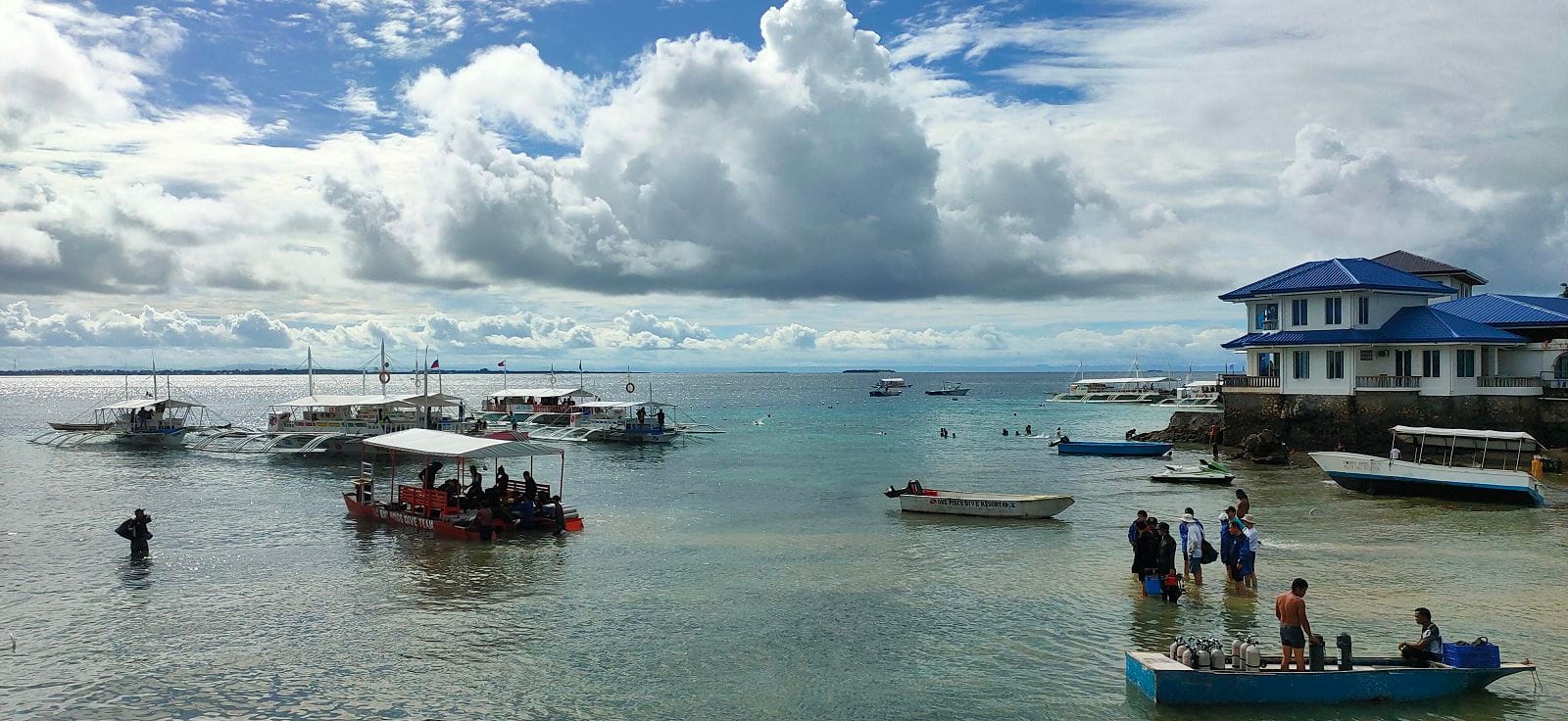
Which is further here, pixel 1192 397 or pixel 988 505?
pixel 1192 397

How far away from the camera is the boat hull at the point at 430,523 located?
101ft

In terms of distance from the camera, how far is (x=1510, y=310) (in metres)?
55.8

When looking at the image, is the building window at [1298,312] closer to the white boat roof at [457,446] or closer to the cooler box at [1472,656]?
the white boat roof at [457,446]

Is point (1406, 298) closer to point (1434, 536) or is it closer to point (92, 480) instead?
point (1434, 536)

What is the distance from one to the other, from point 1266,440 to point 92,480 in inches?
2397

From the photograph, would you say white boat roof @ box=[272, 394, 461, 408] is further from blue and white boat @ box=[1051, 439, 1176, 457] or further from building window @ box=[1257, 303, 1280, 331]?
building window @ box=[1257, 303, 1280, 331]

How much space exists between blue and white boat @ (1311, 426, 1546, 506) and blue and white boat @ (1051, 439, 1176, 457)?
1723 centimetres

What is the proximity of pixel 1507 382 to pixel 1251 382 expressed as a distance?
484 inches

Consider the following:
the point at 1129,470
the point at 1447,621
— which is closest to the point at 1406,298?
the point at 1129,470

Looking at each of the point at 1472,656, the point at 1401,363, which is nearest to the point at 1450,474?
the point at 1401,363

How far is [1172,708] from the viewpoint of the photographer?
1505 cm

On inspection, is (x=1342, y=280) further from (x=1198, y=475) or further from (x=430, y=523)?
(x=430, y=523)

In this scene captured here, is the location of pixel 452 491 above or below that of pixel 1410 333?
below

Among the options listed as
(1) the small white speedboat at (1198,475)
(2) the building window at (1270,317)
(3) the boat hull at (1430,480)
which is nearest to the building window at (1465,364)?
(2) the building window at (1270,317)
